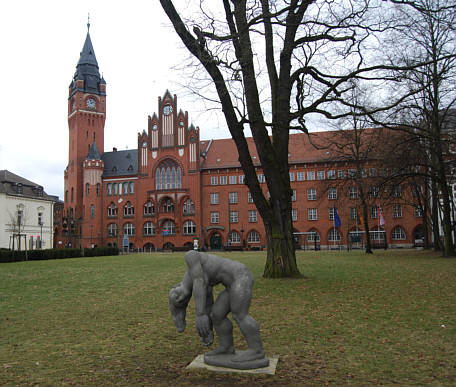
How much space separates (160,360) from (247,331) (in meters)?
1.31

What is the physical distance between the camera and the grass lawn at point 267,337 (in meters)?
4.66

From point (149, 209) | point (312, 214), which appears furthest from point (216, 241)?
point (312, 214)

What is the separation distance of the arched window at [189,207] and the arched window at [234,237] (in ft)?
20.5

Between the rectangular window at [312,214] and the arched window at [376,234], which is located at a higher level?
the rectangular window at [312,214]

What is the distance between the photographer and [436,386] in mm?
4266

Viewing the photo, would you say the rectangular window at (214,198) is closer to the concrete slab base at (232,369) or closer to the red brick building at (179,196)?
the red brick building at (179,196)

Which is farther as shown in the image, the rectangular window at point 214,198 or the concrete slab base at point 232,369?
the rectangular window at point 214,198

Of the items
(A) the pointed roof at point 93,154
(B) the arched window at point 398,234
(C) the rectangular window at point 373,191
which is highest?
(A) the pointed roof at point 93,154

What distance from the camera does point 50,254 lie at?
3359 centimetres

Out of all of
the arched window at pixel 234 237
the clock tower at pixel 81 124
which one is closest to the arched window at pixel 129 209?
the clock tower at pixel 81 124

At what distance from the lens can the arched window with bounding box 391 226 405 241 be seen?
5172 cm

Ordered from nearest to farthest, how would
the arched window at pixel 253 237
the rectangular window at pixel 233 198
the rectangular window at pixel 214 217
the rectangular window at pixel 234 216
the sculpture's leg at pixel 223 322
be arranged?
the sculpture's leg at pixel 223 322 < the arched window at pixel 253 237 < the rectangular window at pixel 234 216 < the rectangular window at pixel 233 198 < the rectangular window at pixel 214 217

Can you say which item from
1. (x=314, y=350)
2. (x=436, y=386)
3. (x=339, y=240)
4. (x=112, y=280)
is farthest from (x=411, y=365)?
(x=339, y=240)

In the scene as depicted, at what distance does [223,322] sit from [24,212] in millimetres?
47983
